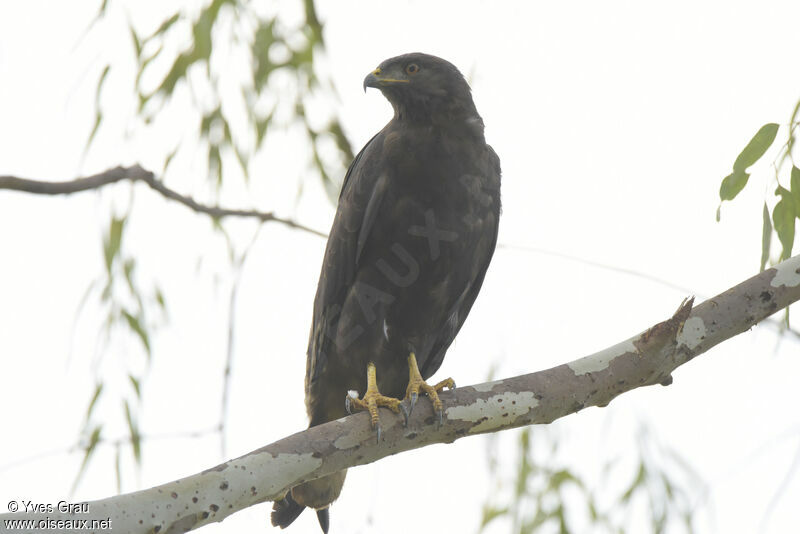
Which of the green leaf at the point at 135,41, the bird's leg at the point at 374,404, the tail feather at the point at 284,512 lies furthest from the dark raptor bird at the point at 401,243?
the green leaf at the point at 135,41

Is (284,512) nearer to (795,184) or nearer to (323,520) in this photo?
(323,520)

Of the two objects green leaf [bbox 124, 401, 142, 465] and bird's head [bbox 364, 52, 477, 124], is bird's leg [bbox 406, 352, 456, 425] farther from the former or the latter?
green leaf [bbox 124, 401, 142, 465]

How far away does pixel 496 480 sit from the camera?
15.3ft

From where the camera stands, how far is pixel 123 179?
3738 mm

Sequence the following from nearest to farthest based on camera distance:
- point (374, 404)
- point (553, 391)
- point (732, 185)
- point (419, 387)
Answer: point (732, 185) → point (553, 391) → point (374, 404) → point (419, 387)

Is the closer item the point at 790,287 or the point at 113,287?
the point at 790,287

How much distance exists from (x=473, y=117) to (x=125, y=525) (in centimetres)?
246

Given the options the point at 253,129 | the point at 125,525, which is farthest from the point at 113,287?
the point at 125,525

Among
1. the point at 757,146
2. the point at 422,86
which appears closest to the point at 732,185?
the point at 757,146

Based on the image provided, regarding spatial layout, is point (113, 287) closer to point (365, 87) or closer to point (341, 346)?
point (341, 346)

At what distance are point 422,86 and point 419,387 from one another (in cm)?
140

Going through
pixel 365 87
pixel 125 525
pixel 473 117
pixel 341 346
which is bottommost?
pixel 125 525

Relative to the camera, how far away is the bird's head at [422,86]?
4.10m

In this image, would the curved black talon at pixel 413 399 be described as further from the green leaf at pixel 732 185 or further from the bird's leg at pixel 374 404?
the green leaf at pixel 732 185
